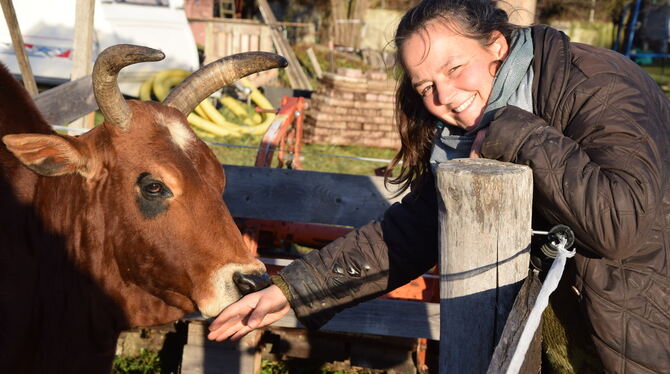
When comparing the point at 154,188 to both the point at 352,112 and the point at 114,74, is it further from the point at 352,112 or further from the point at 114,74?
the point at 352,112

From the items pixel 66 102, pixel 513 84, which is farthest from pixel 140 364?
pixel 513 84

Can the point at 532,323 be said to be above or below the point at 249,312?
above

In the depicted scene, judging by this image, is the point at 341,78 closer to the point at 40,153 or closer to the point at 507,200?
the point at 40,153

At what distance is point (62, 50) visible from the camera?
42.2ft

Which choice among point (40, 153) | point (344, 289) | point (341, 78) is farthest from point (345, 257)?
point (341, 78)

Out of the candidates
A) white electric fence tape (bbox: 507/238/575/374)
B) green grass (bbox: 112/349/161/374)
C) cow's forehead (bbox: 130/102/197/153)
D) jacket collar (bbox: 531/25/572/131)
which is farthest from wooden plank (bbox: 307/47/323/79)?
white electric fence tape (bbox: 507/238/575/374)

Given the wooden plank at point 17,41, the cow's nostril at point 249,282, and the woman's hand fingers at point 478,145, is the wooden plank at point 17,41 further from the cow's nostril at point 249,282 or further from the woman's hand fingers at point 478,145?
the woman's hand fingers at point 478,145

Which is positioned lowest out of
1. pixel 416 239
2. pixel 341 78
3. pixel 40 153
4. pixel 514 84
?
pixel 341 78

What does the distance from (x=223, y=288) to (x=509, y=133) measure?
3.88 ft

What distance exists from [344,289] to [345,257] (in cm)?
11

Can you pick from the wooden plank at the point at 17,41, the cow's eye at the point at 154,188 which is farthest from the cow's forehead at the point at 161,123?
the wooden plank at the point at 17,41

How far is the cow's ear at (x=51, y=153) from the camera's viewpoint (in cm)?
237

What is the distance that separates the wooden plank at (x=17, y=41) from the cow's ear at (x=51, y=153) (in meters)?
2.40

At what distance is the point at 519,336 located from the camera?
59.9 inches
